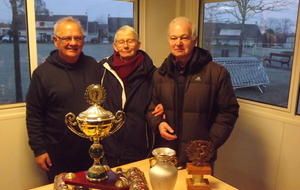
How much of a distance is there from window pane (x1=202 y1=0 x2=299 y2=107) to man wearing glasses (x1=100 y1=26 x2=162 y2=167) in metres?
1.02

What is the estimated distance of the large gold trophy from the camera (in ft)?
4.23

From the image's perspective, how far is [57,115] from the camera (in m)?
1.94

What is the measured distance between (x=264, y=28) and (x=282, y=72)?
0.39 m

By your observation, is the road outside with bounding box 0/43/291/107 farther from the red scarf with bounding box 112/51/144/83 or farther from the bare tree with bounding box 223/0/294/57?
the red scarf with bounding box 112/51/144/83

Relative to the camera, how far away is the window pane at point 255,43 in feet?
7.44

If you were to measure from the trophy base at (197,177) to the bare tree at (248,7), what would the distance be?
58.3 inches

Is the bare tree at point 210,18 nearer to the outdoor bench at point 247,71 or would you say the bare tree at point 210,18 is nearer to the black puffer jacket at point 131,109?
the outdoor bench at point 247,71

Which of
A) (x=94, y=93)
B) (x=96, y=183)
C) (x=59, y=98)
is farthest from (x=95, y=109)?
(x=59, y=98)

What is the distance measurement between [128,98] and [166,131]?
0.34 m

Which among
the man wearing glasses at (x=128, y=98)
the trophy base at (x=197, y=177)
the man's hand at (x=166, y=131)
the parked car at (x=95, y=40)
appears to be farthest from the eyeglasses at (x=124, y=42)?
the trophy base at (x=197, y=177)

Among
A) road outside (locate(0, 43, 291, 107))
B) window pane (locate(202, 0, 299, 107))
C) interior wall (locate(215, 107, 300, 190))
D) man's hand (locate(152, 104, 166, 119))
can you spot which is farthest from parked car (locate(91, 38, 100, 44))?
interior wall (locate(215, 107, 300, 190))

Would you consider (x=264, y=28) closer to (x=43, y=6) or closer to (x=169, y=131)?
(x=169, y=131)

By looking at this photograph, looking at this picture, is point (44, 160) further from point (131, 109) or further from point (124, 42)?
point (124, 42)

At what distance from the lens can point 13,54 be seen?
7.48ft
